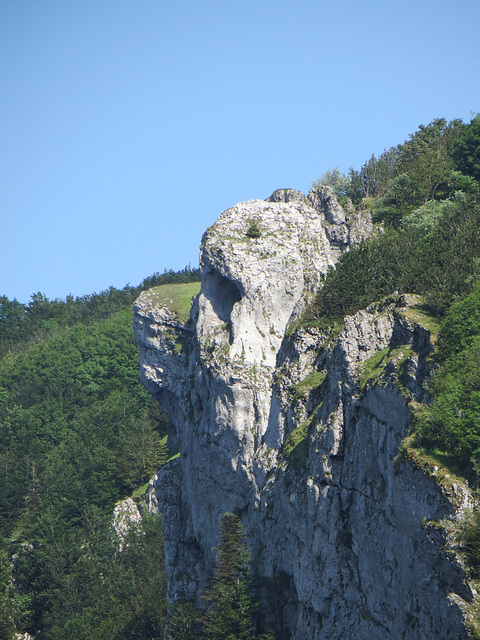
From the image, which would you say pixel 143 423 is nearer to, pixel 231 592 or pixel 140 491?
pixel 140 491

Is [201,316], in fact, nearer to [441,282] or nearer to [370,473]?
[441,282]

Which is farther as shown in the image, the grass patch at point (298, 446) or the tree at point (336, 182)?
the tree at point (336, 182)

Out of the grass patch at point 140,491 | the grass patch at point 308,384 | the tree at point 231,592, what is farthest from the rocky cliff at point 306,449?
the grass patch at point 140,491

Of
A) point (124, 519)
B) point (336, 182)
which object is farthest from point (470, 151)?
point (124, 519)

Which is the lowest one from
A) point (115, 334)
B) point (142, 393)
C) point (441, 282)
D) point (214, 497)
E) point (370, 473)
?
point (370, 473)

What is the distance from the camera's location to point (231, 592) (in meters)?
54.3

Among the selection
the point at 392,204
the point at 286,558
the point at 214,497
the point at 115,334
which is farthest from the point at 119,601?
the point at 115,334

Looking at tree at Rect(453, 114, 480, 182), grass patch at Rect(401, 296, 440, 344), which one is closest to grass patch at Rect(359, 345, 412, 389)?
grass patch at Rect(401, 296, 440, 344)

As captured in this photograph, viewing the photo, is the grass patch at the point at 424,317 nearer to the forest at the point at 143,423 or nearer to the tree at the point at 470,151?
the forest at the point at 143,423

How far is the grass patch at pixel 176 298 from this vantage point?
312 feet

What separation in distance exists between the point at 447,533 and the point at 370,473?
908 centimetres

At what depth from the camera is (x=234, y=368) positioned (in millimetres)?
65312

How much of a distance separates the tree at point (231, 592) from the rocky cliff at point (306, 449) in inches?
38.5

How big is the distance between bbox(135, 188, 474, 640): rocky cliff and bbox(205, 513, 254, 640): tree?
978mm
